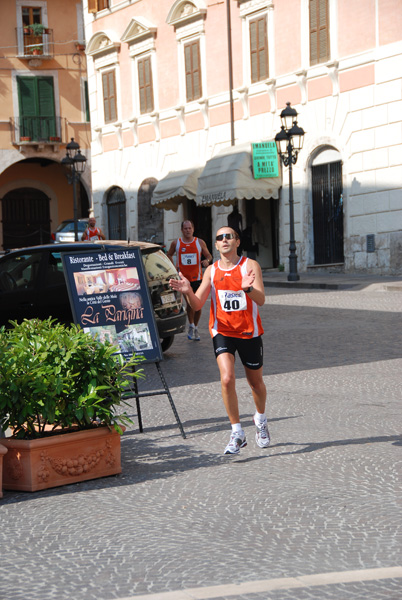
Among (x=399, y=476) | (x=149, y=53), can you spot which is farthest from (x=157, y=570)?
(x=149, y=53)

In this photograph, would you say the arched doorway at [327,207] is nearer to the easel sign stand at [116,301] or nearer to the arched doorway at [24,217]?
the easel sign stand at [116,301]

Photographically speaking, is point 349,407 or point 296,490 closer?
point 296,490

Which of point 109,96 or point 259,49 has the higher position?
point 259,49

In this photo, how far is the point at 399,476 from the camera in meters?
6.59

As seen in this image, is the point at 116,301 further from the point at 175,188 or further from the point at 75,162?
the point at 75,162

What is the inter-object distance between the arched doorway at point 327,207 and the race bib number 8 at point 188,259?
43.4ft

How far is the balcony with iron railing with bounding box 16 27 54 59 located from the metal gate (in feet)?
72.9

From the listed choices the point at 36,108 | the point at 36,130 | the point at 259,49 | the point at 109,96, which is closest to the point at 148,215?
the point at 109,96

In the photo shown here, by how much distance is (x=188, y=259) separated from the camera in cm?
1519

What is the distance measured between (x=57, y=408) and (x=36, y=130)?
137ft

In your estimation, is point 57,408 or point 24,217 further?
point 24,217

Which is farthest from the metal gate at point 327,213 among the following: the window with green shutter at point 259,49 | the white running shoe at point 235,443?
the white running shoe at point 235,443

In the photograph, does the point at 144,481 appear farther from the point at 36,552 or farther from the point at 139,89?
the point at 139,89

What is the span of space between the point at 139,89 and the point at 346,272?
40.4 feet
